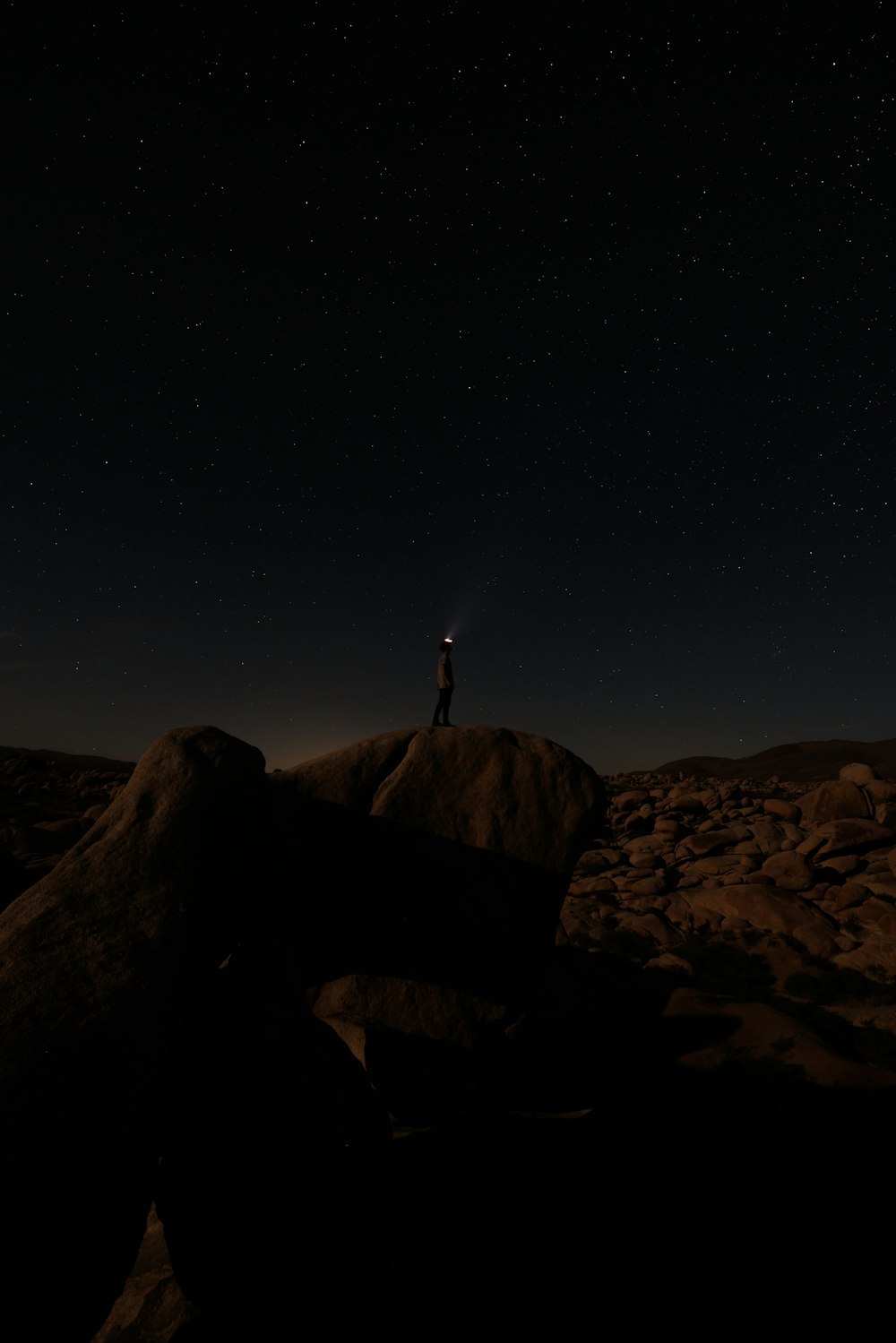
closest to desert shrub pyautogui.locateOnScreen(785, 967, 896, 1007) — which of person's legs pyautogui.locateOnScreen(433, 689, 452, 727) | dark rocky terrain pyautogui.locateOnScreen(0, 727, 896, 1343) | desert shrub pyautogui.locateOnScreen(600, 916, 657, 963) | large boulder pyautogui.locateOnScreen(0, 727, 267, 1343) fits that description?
dark rocky terrain pyautogui.locateOnScreen(0, 727, 896, 1343)

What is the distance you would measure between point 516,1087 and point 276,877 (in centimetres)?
492

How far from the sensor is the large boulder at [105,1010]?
3480 mm

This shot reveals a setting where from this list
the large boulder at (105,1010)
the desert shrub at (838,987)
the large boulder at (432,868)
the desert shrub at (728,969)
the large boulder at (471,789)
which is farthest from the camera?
the desert shrub at (728,969)

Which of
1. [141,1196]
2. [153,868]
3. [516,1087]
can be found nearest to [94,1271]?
[141,1196]

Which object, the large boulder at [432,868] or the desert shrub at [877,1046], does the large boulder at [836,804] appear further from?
the large boulder at [432,868]

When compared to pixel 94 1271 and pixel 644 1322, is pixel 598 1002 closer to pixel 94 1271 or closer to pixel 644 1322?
pixel 644 1322

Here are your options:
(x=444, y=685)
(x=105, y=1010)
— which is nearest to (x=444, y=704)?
(x=444, y=685)

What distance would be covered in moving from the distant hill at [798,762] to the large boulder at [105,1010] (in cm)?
7282

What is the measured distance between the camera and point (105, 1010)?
14.1 feet

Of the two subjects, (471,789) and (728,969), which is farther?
(728,969)

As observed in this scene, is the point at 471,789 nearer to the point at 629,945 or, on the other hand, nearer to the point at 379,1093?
the point at 379,1093

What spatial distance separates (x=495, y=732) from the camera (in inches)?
365

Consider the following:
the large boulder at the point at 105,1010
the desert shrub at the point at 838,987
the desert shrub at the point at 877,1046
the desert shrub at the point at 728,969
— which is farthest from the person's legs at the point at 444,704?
the desert shrub at the point at 838,987

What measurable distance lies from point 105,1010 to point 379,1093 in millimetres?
4121
